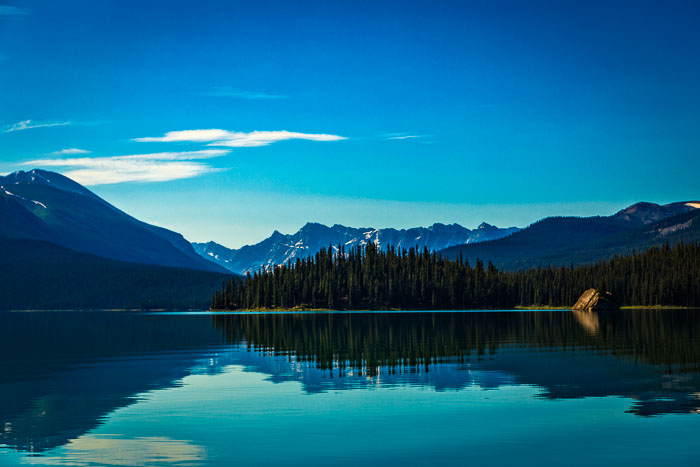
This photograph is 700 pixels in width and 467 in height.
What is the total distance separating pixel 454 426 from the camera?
32.0m

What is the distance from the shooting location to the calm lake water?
27.3 meters

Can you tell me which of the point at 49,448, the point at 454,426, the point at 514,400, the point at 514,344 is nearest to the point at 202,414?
the point at 49,448

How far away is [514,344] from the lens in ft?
254

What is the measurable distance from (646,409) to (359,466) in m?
17.0

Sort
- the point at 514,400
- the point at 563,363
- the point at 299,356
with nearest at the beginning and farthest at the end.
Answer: the point at 514,400 → the point at 563,363 → the point at 299,356

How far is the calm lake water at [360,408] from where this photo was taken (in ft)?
89.7

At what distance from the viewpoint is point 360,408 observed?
36.6 meters

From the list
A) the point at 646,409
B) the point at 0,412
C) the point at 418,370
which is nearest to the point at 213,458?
the point at 0,412

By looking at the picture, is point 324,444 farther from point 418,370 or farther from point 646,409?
point 418,370

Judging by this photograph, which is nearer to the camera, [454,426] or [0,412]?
[454,426]

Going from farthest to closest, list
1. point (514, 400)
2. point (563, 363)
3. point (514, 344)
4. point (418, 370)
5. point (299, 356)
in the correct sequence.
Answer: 1. point (514, 344)
2. point (299, 356)
3. point (563, 363)
4. point (418, 370)
5. point (514, 400)

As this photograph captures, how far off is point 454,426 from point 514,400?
7978mm

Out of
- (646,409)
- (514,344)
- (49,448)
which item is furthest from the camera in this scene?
(514,344)

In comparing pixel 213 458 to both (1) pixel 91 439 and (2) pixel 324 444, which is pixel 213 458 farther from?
(1) pixel 91 439
